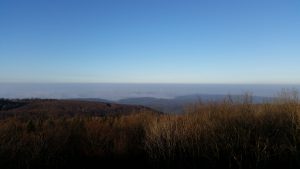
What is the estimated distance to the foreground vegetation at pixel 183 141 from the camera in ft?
29.9

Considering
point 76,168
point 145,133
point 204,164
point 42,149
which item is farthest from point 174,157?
point 42,149

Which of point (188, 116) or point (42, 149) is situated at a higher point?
point (188, 116)

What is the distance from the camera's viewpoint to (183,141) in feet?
32.5

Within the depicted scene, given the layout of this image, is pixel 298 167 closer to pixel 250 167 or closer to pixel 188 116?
pixel 250 167

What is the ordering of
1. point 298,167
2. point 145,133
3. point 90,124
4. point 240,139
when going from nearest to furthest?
point 298,167, point 240,139, point 145,133, point 90,124

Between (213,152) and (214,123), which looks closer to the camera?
(213,152)

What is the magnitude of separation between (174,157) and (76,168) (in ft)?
7.95

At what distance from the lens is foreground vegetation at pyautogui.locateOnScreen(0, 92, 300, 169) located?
910 cm

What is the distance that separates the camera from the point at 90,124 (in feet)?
39.8

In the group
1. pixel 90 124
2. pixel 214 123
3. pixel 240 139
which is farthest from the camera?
pixel 90 124

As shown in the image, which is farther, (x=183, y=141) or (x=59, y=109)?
(x=59, y=109)

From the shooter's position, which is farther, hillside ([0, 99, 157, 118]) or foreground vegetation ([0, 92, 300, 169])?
hillside ([0, 99, 157, 118])

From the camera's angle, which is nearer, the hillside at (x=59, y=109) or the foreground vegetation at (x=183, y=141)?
the foreground vegetation at (x=183, y=141)

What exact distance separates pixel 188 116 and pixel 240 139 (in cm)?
215
